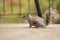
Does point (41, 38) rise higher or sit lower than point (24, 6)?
lower

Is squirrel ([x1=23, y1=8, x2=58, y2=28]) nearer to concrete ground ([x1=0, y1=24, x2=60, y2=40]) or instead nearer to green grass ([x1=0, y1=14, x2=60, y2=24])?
concrete ground ([x1=0, y1=24, x2=60, y2=40])

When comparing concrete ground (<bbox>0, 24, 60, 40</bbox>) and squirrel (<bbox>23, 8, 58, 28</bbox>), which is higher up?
squirrel (<bbox>23, 8, 58, 28</bbox>)

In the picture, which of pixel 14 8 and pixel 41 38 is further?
pixel 14 8

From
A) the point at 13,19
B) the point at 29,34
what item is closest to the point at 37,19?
the point at 29,34

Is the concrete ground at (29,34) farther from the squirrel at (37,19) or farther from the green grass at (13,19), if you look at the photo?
the green grass at (13,19)

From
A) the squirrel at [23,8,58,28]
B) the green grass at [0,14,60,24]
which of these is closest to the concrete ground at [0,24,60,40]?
the squirrel at [23,8,58,28]

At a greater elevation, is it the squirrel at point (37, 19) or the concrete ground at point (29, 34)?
the squirrel at point (37, 19)

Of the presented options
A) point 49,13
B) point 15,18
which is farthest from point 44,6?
point 49,13

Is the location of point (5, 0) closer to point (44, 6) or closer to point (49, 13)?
point (44, 6)

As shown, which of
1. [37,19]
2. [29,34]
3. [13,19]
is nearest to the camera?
[29,34]

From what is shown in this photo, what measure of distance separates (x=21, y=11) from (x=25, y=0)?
0.16 m

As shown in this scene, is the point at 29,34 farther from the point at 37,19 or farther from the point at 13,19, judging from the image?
the point at 13,19

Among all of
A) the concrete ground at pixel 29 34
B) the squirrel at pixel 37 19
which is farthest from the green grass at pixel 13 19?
the concrete ground at pixel 29 34

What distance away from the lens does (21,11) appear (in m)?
2.44
